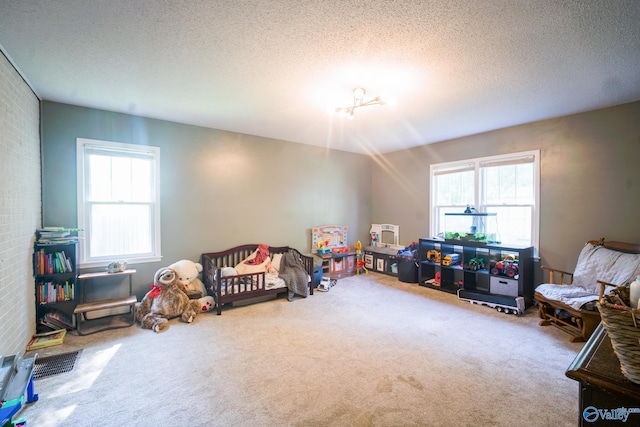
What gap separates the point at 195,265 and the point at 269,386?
2.28 metres

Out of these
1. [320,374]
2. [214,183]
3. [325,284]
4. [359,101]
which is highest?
[359,101]

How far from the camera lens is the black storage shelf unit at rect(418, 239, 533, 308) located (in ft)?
12.2

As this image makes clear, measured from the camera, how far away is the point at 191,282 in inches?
147

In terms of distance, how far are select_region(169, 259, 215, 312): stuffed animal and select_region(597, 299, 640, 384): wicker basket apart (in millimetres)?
3716

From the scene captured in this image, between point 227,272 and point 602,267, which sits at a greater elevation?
point 602,267

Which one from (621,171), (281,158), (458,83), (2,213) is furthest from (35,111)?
(621,171)

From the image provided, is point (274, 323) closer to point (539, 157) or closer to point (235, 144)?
point (235, 144)

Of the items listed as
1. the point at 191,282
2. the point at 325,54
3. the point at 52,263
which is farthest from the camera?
the point at 191,282

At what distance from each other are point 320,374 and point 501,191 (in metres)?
3.85

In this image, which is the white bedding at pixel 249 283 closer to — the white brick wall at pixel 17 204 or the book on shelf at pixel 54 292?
the book on shelf at pixel 54 292

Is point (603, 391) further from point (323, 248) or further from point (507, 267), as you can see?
point (323, 248)

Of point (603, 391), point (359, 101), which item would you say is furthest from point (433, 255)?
point (603, 391)

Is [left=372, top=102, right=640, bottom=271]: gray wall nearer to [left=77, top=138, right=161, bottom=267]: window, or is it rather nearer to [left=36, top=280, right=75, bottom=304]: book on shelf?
[left=77, top=138, right=161, bottom=267]: window

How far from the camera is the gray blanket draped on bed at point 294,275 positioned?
4.12 m
